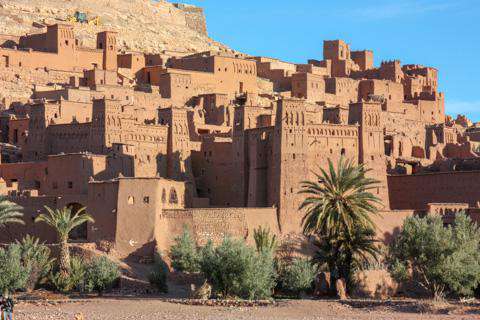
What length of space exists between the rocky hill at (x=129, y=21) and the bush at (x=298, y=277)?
40.9 metres

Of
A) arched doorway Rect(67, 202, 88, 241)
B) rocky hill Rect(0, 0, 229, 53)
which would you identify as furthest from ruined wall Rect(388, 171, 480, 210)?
rocky hill Rect(0, 0, 229, 53)

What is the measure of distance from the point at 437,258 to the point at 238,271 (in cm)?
862

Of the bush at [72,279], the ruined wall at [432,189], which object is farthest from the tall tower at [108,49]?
the bush at [72,279]

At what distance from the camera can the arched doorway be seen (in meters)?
55.0

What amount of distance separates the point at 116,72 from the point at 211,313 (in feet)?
116

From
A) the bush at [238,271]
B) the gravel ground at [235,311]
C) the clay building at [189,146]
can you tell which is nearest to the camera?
the gravel ground at [235,311]

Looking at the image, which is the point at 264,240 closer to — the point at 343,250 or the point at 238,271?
the point at 343,250

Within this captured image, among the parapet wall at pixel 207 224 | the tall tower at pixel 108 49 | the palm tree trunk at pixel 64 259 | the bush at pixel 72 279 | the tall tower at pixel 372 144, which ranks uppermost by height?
the tall tower at pixel 108 49

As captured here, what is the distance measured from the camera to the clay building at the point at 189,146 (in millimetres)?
53750

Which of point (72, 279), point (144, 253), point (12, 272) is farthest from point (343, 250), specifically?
point (12, 272)

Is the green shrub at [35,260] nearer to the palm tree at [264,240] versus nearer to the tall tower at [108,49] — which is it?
the palm tree at [264,240]

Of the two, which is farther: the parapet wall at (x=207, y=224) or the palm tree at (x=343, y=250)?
the parapet wall at (x=207, y=224)

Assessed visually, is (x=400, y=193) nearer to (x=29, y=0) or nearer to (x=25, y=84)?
(x=25, y=84)

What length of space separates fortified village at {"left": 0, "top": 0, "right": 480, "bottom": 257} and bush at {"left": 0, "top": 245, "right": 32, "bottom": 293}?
5.78m
